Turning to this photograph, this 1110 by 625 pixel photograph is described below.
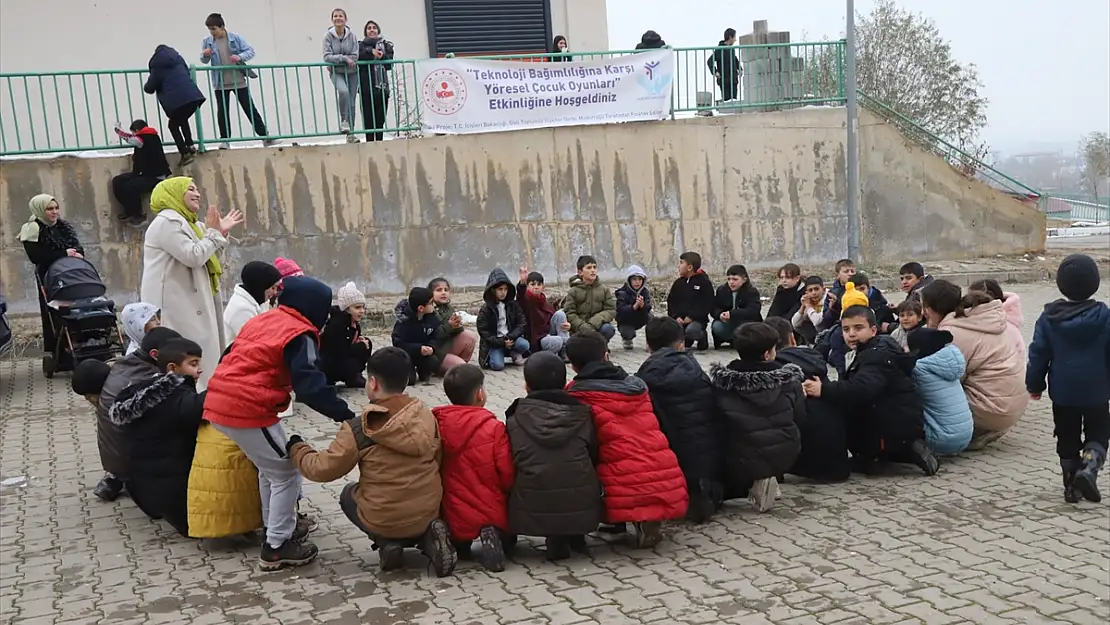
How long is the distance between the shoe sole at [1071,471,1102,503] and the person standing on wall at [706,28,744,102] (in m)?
10.0

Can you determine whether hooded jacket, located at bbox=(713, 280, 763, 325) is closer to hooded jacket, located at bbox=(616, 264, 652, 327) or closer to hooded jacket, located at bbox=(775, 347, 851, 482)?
hooded jacket, located at bbox=(616, 264, 652, 327)

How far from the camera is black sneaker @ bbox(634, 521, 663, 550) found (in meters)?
5.02

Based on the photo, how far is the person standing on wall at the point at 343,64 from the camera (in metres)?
12.9

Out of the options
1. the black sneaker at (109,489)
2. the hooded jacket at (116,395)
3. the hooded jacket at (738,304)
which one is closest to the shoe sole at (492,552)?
the hooded jacket at (116,395)

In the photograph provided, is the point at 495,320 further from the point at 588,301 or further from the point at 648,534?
the point at 648,534

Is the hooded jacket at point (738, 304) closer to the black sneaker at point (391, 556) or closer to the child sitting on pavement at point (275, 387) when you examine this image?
the black sneaker at point (391, 556)

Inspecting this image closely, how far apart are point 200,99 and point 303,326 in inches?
314

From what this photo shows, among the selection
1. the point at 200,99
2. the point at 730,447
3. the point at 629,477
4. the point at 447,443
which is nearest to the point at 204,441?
the point at 447,443

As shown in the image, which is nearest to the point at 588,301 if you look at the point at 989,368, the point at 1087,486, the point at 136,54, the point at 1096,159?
the point at 989,368

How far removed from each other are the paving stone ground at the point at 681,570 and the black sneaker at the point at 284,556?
0.06 meters

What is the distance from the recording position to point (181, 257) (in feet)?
22.0

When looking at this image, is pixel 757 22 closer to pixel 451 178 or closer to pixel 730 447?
pixel 451 178

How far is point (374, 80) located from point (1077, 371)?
985cm

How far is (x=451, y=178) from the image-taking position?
1355cm
